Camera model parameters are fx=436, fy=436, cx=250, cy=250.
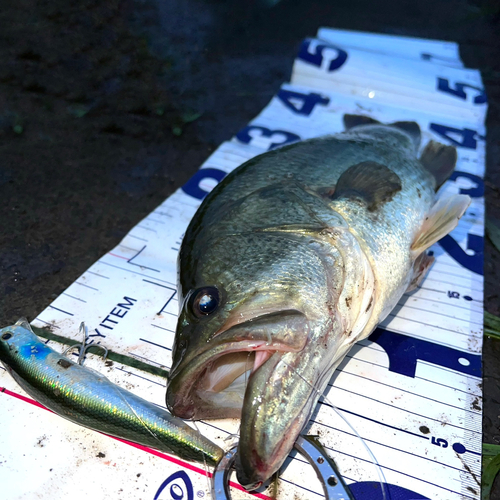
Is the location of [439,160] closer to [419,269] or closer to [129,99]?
[419,269]

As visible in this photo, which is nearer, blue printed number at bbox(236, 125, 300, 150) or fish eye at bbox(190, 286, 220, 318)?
fish eye at bbox(190, 286, 220, 318)

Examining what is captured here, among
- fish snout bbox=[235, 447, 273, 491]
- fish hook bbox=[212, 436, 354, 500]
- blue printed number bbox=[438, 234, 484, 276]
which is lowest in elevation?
fish hook bbox=[212, 436, 354, 500]

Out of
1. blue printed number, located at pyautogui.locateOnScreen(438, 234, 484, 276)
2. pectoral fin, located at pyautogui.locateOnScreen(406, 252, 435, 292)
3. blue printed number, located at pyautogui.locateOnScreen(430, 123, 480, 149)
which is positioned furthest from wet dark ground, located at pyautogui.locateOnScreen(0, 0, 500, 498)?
pectoral fin, located at pyautogui.locateOnScreen(406, 252, 435, 292)

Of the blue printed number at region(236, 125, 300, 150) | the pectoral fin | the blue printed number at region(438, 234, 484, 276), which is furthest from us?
the blue printed number at region(236, 125, 300, 150)

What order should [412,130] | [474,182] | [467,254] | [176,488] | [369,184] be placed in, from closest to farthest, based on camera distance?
[176,488]
[369,184]
[467,254]
[412,130]
[474,182]

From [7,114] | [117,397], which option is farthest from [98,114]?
[117,397]

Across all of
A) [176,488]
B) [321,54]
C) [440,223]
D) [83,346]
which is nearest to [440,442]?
[440,223]

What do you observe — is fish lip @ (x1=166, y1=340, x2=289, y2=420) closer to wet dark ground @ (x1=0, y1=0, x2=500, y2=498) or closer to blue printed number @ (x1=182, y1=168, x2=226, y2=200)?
wet dark ground @ (x1=0, y1=0, x2=500, y2=498)

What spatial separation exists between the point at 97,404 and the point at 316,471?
3.02ft

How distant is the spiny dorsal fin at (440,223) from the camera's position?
217 centimetres

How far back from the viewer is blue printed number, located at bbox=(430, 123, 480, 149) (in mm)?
3874

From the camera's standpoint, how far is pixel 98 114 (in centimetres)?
404

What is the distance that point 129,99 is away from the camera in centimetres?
431

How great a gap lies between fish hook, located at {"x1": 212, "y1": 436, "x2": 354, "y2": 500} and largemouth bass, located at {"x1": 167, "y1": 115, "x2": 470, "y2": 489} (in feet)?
0.64
